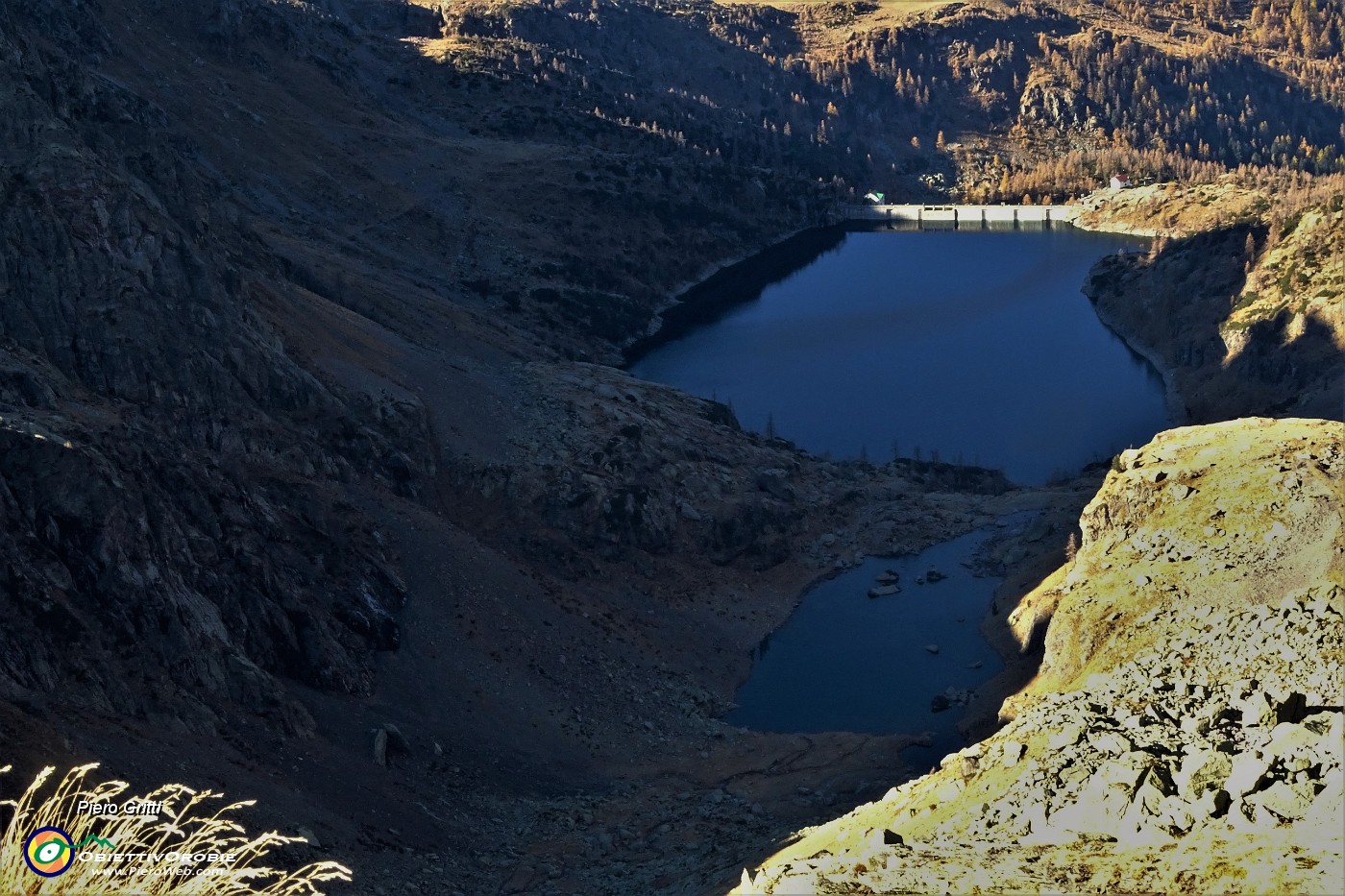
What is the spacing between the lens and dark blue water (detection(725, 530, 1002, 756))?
314ft

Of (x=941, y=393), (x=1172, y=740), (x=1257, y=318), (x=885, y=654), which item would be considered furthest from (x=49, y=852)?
(x=1257, y=318)

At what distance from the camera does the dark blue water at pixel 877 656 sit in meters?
95.8

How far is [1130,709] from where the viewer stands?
6738 centimetres

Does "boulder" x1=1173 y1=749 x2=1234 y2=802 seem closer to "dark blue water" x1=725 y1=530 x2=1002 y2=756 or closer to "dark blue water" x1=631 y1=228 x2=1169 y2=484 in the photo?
"dark blue water" x1=725 y1=530 x2=1002 y2=756

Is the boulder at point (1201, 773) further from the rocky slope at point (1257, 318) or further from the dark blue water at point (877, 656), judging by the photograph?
the rocky slope at point (1257, 318)

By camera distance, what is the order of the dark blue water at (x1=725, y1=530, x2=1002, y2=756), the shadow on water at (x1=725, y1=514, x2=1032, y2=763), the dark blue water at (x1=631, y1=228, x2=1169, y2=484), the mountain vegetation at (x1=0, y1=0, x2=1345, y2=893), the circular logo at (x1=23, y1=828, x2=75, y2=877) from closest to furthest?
the circular logo at (x1=23, y1=828, x2=75, y2=877) → the mountain vegetation at (x1=0, y1=0, x2=1345, y2=893) → the shadow on water at (x1=725, y1=514, x2=1032, y2=763) → the dark blue water at (x1=725, y1=530, x2=1002, y2=756) → the dark blue water at (x1=631, y1=228, x2=1169, y2=484)

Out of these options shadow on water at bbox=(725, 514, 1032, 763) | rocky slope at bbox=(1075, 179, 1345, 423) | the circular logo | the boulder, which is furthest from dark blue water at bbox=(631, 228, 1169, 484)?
the circular logo

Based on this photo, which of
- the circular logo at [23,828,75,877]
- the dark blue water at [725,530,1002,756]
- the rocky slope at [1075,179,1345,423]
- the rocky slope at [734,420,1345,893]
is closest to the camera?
the circular logo at [23,828,75,877]

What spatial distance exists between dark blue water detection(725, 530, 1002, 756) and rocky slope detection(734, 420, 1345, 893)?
1065 centimetres

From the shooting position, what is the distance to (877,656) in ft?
344

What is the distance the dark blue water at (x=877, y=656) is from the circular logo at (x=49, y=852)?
7105 centimetres

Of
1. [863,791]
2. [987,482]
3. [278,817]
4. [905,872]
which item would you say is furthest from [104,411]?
[987,482]

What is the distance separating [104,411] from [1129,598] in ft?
186

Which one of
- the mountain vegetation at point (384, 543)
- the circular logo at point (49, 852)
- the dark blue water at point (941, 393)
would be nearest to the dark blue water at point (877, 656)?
the mountain vegetation at point (384, 543)
